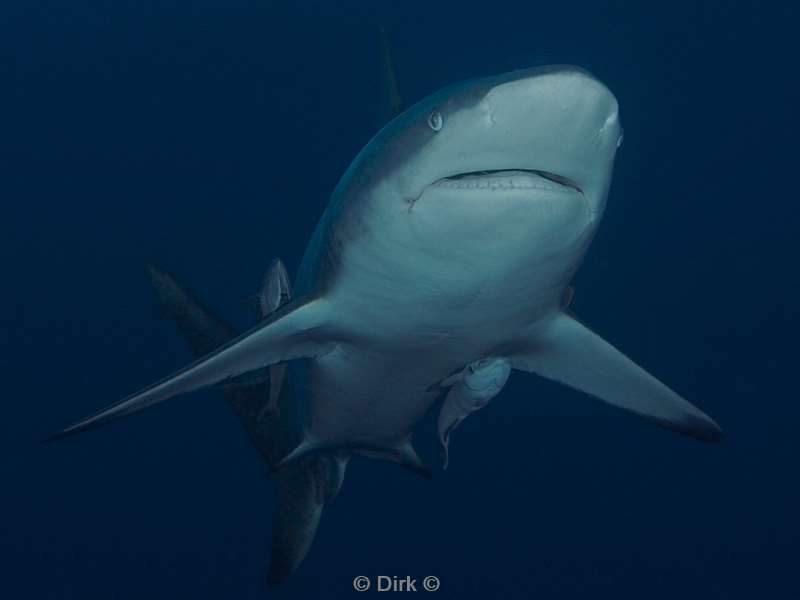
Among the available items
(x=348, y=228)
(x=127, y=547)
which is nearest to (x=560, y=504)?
(x=127, y=547)

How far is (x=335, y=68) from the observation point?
21266mm

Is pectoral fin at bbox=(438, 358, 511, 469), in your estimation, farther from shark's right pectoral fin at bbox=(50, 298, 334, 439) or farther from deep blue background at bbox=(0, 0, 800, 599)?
deep blue background at bbox=(0, 0, 800, 599)

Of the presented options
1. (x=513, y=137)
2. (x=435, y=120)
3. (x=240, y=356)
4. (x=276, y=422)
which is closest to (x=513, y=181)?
(x=513, y=137)

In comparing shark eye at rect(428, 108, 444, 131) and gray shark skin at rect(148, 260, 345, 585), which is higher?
shark eye at rect(428, 108, 444, 131)

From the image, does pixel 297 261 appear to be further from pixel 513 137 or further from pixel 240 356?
pixel 513 137

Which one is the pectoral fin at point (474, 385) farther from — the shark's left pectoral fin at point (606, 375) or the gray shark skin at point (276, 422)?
the gray shark skin at point (276, 422)

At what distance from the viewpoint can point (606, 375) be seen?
3.80 metres

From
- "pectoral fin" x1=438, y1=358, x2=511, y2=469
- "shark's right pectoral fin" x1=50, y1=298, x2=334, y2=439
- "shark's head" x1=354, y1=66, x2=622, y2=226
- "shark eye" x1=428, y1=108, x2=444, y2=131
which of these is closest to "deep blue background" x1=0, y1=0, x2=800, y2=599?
"pectoral fin" x1=438, y1=358, x2=511, y2=469

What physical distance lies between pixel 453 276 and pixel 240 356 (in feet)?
4.22

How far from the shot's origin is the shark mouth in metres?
2.05

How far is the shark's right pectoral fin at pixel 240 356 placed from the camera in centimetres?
295

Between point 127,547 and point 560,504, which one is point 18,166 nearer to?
point 127,547

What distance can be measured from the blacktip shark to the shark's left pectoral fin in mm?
10

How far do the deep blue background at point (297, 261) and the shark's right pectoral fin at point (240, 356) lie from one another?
10.5 metres
